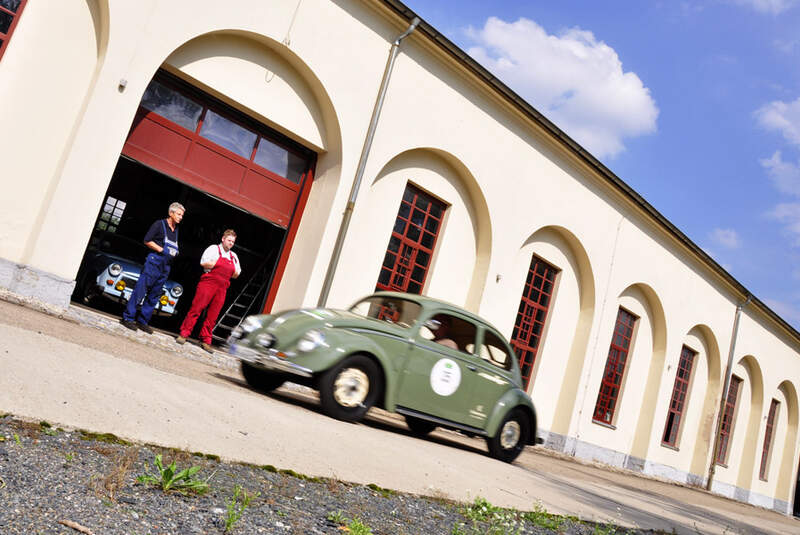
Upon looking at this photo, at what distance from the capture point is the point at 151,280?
9.16m

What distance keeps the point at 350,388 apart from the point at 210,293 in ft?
11.7

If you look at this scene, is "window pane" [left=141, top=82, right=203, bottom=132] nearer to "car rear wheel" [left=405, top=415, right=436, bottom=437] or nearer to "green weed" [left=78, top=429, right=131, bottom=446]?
"car rear wheel" [left=405, top=415, right=436, bottom=437]

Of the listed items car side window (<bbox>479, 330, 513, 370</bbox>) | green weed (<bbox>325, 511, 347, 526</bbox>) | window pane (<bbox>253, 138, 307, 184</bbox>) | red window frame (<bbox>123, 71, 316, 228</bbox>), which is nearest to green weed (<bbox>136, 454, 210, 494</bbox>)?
green weed (<bbox>325, 511, 347, 526</bbox>)

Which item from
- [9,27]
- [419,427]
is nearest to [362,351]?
[419,427]

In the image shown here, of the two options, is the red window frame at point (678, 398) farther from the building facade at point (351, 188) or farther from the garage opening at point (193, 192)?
the garage opening at point (193, 192)

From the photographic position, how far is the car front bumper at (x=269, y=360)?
6.45 m

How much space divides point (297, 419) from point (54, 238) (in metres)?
4.95

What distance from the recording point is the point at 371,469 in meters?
4.54

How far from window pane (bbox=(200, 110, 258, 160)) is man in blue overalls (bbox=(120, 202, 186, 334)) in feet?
5.92

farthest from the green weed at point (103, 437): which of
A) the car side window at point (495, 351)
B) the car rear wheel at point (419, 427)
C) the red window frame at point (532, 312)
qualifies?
the red window frame at point (532, 312)

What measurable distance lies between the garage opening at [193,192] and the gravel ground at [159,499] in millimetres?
7504

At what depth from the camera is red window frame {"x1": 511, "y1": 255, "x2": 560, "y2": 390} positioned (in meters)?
15.7

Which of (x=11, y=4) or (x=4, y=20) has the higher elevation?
(x=11, y=4)

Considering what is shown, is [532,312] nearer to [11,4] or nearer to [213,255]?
[213,255]
